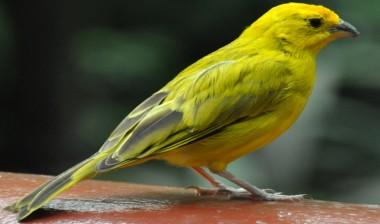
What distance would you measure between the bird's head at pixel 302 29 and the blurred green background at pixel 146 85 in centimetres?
98

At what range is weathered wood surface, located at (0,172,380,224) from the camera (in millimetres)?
3297

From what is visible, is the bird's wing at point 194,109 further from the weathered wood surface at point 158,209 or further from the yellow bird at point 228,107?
the weathered wood surface at point 158,209

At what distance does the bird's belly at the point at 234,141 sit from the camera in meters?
4.09

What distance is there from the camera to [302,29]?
4.50 metres

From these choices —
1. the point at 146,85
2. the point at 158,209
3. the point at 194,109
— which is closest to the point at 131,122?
the point at 194,109

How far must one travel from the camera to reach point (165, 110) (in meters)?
4.10

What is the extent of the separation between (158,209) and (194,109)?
70 centimetres

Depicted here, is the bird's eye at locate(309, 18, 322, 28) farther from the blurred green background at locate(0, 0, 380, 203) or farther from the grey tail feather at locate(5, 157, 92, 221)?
the grey tail feather at locate(5, 157, 92, 221)

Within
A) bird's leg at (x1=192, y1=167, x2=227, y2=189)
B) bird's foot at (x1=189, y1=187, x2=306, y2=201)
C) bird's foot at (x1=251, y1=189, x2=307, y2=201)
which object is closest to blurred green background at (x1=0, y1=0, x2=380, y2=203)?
bird's leg at (x1=192, y1=167, x2=227, y2=189)

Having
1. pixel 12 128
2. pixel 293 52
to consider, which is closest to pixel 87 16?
pixel 12 128

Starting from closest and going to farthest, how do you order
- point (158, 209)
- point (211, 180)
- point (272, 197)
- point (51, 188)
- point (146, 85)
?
point (158, 209) → point (51, 188) → point (272, 197) → point (211, 180) → point (146, 85)

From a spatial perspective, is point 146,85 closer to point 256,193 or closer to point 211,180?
point 211,180

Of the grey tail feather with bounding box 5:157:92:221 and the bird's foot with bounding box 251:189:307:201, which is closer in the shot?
the grey tail feather with bounding box 5:157:92:221

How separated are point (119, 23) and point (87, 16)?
229 mm
